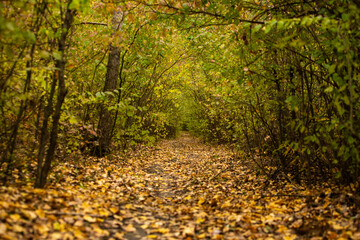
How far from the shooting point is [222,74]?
20.8ft

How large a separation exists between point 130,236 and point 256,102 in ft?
13.1

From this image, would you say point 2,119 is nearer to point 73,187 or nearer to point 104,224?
point 73,187

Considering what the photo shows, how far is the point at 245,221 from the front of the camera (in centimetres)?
372

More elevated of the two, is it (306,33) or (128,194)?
(306,33)

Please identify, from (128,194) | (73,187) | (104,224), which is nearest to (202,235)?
(104,224)

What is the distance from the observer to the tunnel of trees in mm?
3342

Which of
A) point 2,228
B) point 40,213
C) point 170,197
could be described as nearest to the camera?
point 2,228

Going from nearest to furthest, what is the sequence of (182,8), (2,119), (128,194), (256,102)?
(2,119)
(182,8)
(128,194)
(256,102)

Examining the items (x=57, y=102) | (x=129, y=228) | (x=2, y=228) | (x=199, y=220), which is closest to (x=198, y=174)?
(x=199, y=220)

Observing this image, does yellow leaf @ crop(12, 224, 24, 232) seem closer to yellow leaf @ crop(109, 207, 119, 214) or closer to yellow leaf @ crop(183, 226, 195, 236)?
yellow leaf @ crop(109, 207, 119, 214)

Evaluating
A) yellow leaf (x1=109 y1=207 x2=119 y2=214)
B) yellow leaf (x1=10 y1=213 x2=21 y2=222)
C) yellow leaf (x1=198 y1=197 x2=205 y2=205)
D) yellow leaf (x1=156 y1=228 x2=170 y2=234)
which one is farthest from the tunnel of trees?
yellow leaf (x1=156 y1=228 x2=170 y2=234)

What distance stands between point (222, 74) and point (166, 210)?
357 centimetres

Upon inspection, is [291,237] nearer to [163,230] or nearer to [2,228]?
[163,230]

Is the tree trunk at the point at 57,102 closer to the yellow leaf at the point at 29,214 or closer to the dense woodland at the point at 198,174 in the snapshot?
the dense woodland at the point at 198,174
